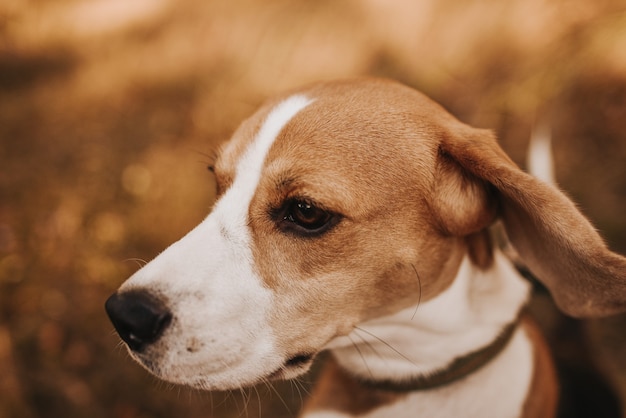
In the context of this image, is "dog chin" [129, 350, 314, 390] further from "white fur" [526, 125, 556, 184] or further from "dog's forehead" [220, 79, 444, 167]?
"white fur" [526, 125, 556, 184]

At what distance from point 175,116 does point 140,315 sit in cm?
456

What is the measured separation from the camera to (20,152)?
5891 millimetres

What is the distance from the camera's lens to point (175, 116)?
6.13 metres

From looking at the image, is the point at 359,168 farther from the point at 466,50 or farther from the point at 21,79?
the point at 21,79

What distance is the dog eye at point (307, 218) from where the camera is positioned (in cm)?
209

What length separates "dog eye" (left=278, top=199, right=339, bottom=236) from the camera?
6.86 feet

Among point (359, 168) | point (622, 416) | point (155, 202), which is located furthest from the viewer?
point (155, 202)

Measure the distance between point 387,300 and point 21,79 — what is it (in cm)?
596

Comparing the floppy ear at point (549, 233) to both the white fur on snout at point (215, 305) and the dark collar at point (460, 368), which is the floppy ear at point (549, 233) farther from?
the white fur on snout at point (215, 305)

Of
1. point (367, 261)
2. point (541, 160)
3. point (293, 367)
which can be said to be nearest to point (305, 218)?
point (367, 261)

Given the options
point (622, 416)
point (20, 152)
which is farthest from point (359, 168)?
point (20, 152)

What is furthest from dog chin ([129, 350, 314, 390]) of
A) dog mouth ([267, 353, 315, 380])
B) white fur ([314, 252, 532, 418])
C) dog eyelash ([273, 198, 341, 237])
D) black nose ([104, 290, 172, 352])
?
dog eyelash ([273, 198, 341, 237])

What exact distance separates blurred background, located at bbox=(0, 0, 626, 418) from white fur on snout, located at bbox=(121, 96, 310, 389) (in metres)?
2.20

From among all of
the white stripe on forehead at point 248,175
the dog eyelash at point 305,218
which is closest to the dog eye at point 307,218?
the dog eyelash at point 305,218
